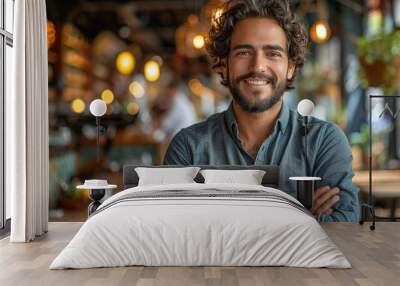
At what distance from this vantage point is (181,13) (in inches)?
287

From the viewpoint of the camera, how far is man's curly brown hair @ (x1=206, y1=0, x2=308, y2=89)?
6.88 m

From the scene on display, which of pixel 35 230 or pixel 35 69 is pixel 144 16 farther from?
pixel 35 230

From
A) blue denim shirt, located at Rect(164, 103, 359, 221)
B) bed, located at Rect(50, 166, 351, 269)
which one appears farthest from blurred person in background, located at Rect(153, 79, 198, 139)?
bed, located at Rect(50, 166, 351, 269)

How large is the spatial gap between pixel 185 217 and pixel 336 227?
2.55 m

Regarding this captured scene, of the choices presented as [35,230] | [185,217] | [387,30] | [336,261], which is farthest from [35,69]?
[387,30]

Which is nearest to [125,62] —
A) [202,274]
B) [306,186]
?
[306,186]

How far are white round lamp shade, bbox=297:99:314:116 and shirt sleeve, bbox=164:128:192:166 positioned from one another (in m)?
1.31

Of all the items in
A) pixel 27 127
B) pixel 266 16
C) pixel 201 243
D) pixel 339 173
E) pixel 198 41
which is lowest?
pixel 201 243

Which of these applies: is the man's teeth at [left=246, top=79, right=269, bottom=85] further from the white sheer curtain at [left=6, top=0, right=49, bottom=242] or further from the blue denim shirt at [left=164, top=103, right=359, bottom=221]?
the white sheer curtain at [left=6, top=0, right=49, bottom=242]

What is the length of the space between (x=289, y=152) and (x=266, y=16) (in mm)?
1496

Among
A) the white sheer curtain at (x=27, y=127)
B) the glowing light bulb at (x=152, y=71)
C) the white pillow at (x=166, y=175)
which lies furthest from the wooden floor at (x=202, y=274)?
the glowing light bulb at (x=152, y=71)

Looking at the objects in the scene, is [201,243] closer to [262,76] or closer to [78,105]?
[262,76]

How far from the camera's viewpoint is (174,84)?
7891 millimetres

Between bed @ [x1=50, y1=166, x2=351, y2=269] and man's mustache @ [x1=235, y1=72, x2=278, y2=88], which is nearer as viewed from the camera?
bed @ [x1=50, y1=166, x2=351, y2=269]
